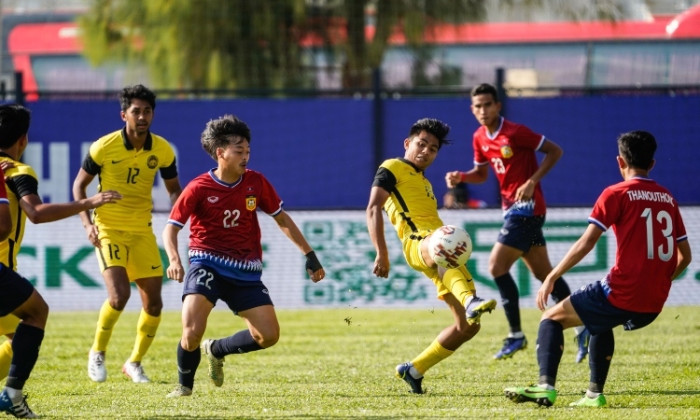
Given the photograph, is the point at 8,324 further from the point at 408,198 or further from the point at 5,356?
the point at 408,198

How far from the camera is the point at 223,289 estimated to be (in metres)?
7.70

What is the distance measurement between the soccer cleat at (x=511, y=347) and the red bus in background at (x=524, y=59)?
30.5 ft

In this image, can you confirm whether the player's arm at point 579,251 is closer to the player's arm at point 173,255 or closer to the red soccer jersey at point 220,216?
the red soccer jersey at point 220,216

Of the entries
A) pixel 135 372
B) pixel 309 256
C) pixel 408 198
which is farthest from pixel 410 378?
pixel 135 372

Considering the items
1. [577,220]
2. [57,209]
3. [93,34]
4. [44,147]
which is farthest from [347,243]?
[93,34]

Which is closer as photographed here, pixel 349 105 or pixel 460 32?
pixel 349 105

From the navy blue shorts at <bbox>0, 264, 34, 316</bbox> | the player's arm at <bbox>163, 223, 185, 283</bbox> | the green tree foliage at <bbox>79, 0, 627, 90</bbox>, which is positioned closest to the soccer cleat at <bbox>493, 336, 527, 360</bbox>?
the player's arm at <bbox>163, 223, 185, 283</bbox>

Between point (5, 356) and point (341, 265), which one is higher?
point (5, 356)

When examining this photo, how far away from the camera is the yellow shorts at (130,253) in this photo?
8961 mm

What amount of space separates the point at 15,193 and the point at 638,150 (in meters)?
3.72

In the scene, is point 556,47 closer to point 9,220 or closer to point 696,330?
point 696,330

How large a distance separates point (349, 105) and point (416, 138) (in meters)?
9.24

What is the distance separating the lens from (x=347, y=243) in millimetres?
14227

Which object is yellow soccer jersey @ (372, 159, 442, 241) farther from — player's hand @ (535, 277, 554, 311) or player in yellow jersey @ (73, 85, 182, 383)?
player in yellow jersey @ (73, 85, 182, 383)
